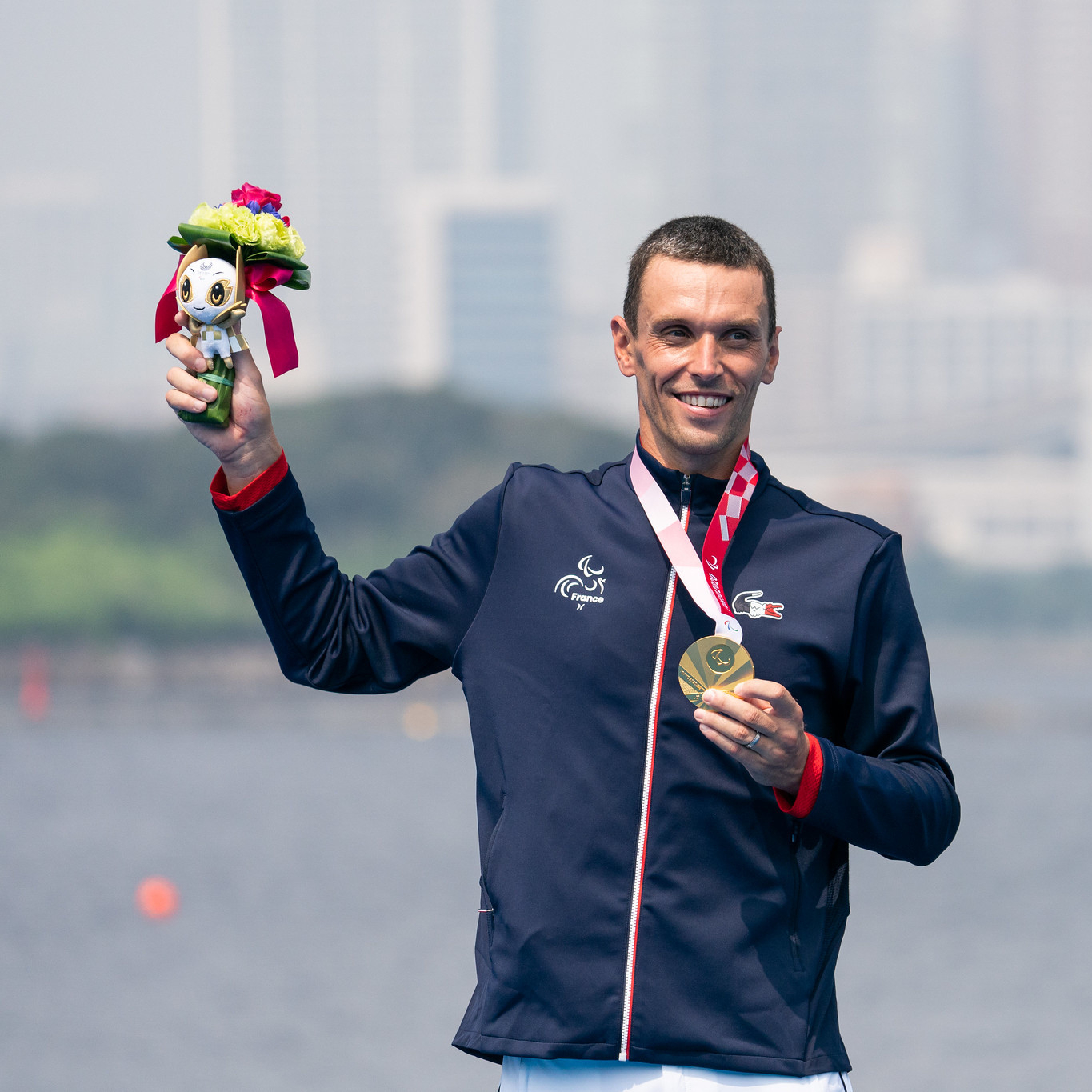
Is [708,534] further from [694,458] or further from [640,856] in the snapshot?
[640,856]

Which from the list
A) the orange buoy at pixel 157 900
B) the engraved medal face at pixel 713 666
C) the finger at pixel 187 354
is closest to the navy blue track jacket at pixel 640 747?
the engraved medal face at pixel 713 666

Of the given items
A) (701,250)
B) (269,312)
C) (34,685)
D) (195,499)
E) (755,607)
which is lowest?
(34,685)

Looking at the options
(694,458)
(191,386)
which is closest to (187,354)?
(191,386)

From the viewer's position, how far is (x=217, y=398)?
288cm

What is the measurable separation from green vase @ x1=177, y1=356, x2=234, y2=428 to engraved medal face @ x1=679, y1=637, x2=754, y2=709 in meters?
0.82

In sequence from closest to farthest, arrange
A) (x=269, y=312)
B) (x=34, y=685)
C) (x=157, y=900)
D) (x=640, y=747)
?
(x=640, y=747)
(x=269, y=312)
(x=157, y=900)
(x=34, y=685)

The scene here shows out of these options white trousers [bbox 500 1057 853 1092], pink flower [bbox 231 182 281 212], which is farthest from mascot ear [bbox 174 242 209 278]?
white trousers [bbox 500 1057 853 1092]

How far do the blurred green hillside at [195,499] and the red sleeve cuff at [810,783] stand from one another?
238 feet

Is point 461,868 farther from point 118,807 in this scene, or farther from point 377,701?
point 377,701

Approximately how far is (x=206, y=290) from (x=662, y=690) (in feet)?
3.14

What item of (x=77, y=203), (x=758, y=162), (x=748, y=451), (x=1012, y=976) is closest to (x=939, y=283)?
(x=758, y=162)

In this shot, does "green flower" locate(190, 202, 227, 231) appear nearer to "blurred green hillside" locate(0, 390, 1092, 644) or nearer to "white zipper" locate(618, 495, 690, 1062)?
"white zipper" locate(618, 495, 690, 1062)

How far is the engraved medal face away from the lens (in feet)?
8.84

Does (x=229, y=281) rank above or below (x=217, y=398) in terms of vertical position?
above
